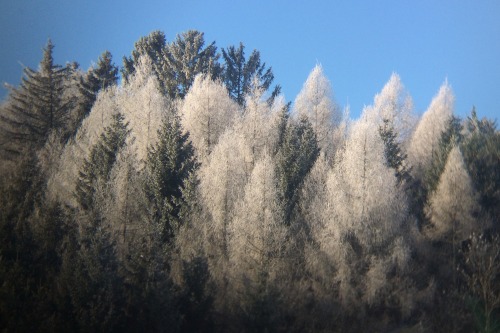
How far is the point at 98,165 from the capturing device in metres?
25.7

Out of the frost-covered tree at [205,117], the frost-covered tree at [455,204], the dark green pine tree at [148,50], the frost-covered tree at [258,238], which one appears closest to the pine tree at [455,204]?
the frost-covered tree at [455,204]

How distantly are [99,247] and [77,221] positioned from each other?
4222 millimetres

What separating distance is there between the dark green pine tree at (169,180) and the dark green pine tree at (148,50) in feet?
73.6

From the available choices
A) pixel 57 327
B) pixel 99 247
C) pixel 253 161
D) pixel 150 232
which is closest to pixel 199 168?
pixel 253 161

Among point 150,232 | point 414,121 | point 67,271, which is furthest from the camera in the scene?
point 414,121

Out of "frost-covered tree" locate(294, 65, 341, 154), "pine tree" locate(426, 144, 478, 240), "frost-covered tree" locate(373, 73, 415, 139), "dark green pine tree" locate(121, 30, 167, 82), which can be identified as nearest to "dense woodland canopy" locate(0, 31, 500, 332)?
"pine tree" locate(426, 144, 478, 240)

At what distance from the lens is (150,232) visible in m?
20.4

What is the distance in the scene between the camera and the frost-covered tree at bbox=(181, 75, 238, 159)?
3200 cm

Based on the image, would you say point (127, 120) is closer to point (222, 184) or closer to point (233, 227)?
point (222, 184)

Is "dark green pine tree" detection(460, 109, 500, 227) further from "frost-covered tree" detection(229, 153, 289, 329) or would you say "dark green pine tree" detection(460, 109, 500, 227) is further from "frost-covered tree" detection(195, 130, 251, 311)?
"frost-covered tree" detection(195, 130, 251, 311)

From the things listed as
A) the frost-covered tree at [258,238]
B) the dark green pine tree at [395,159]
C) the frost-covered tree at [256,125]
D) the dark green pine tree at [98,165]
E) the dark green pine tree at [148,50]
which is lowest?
the frost-covered tree at [258,238]

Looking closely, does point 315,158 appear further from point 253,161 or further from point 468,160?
point 468,160

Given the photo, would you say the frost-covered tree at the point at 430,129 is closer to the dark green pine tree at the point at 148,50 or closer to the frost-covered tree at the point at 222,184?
the frost-covered tree at the point at 222,184

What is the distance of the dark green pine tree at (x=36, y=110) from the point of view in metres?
33.7
